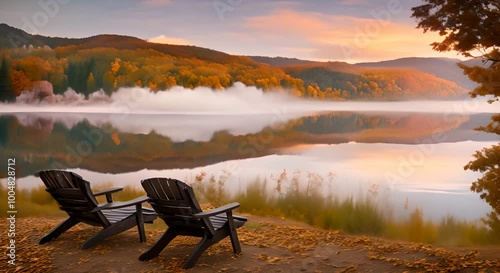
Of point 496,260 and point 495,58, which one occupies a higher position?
point 495,58

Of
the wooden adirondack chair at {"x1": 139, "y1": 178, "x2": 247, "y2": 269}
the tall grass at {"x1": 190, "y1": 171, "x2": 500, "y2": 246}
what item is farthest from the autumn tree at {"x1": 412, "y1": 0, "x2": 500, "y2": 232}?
the wooden adirondack chair at {"x1": 139, "y1": 178, "x2": 247, "y2": 269}

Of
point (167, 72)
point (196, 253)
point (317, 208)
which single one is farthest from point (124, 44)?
point (196, 253)

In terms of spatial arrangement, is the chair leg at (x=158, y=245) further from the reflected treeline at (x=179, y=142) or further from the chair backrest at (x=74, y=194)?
the reflected treeline at (x=179, y=142)

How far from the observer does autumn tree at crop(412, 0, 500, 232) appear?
735 centimetres

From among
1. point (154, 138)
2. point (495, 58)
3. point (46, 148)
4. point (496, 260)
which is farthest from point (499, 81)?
point (46, 148)

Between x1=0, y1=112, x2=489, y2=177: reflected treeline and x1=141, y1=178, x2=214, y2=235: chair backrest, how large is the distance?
21.5ft

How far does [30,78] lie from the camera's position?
13.2m

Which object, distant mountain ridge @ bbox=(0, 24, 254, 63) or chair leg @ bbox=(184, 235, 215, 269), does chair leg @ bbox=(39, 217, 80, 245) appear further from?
distant mountain ridge @ bbox=(0, 24, 254, 63)

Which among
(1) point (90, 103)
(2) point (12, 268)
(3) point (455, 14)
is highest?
(3) point (455, 14)

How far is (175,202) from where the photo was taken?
567cm

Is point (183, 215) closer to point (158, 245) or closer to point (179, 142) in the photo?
point (158, 245)

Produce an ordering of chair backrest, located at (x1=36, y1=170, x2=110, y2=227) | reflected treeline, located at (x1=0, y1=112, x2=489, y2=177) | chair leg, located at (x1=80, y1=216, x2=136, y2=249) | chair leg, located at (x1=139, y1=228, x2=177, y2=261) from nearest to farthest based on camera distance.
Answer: chair leg, located at (x1=139, y1=228, x2=177, y2=261)
chair backrest, located at (x1=36, y1=170, x2=110, y2=227)
chair leg, located at (x1=80, y1=216, x2=136, y2=249)
reflected treeline, located at (x1=0, y1=112, x2=489, y2=177)

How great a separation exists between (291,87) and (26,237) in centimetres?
827

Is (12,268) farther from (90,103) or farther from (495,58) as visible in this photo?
(90,103)
